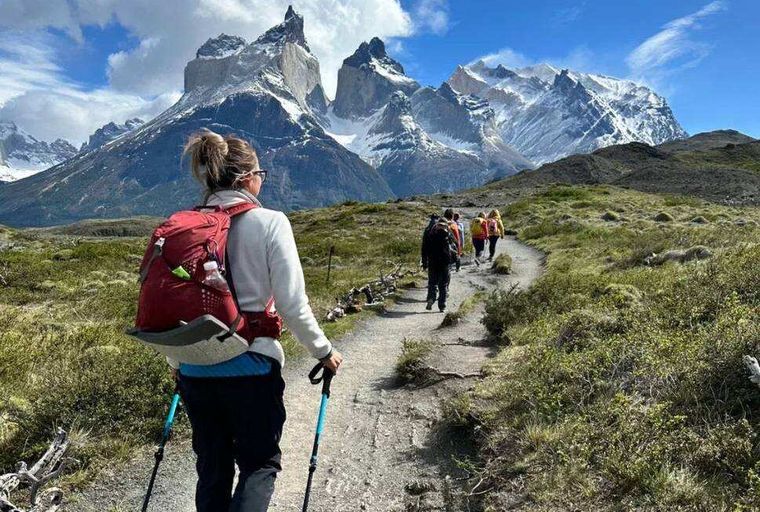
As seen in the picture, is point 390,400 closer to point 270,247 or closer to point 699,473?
point 699,473

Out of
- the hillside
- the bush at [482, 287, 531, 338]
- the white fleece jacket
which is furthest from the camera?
the hillside

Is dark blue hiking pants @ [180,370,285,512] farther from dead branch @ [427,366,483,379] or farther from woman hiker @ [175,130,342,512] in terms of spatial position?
dead branch @ [427,366,483,379]

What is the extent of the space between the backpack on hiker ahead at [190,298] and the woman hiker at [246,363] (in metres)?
0.12

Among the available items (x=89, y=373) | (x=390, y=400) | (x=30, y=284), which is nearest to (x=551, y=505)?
(x=390, y=400)

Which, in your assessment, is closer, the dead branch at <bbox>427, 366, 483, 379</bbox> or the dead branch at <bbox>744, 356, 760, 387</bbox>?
the dead branch at <bbox>744, 356, 760, 387</bbox>

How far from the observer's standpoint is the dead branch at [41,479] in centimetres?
468

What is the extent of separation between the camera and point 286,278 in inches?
135

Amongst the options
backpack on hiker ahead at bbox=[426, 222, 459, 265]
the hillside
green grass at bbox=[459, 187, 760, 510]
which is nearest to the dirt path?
green grass at bbox=[459, 187, 760, 510]

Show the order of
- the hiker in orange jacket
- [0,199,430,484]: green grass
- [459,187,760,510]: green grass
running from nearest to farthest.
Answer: [459,187,760,510]: green grass, [0,199,430,484]: green grass, the hiker in orange jacket

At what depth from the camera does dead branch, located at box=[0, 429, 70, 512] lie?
4.68m

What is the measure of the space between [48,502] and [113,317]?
1041 cm

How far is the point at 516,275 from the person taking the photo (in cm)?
2181

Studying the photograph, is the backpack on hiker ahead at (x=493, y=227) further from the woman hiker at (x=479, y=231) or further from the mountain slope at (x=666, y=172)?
the mountain slope at (x=666, y=172)

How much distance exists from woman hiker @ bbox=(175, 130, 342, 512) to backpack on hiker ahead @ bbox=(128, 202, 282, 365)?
12cm
